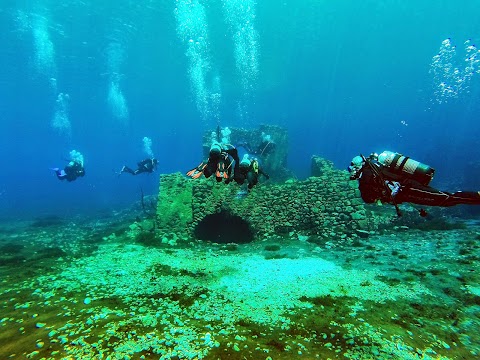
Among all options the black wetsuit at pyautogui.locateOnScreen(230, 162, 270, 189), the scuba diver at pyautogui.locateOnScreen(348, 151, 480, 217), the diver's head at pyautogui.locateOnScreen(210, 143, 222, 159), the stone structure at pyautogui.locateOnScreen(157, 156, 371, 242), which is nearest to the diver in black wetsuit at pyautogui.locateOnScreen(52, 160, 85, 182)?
the stone structure at pyautogui.locateOnScreen(157, 156, 371, 242)

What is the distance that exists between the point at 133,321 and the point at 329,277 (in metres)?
5.86

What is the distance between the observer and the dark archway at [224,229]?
13.9 meters

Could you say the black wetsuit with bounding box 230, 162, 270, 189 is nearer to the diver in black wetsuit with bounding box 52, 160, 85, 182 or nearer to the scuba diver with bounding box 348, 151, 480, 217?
the scuba diver with bounding box 348, 151, 480, 217

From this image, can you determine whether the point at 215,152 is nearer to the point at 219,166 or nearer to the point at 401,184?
A: the point at 219,166

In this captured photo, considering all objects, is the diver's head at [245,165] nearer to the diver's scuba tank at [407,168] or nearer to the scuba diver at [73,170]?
the diver's scuba tank at [407,168]

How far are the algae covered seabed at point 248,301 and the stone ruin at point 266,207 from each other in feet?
4.66

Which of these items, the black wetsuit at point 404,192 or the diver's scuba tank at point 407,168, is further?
the diver's scuba tank at point 407,168

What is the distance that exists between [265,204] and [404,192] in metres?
8.47

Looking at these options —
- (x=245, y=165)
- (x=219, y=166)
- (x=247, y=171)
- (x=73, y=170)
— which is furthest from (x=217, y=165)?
(x=73, y=170)

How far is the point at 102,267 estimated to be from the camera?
920 centimetres

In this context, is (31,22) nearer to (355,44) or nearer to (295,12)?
(295,12)

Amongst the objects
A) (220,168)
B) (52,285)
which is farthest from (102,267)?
(220,168)

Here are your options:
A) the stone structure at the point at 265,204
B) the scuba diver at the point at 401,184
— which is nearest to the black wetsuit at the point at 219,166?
the scuba diver at the point at 401,184

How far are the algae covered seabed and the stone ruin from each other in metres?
Result: 1.42
